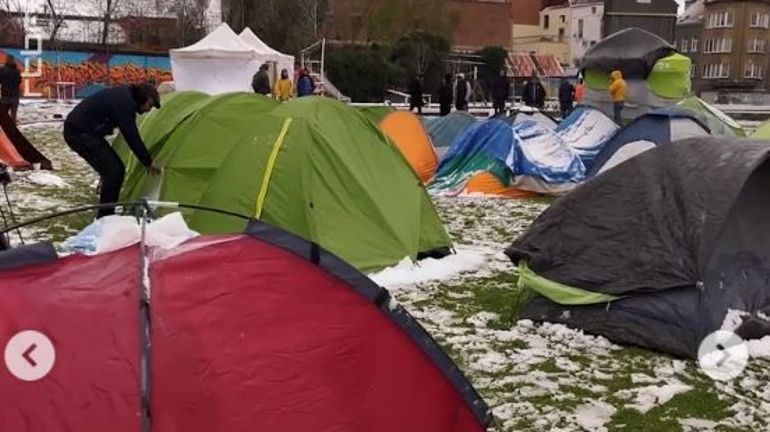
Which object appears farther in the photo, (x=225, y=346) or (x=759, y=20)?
(x=759, y=20)

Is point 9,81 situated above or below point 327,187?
above

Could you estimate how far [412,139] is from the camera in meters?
15.6

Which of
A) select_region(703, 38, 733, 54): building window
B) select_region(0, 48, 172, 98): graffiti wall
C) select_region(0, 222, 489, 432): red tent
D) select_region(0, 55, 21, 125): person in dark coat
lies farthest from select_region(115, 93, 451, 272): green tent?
select_region(703, 38, 733, 54): building window

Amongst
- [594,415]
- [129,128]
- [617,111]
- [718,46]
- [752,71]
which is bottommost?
[594,415]

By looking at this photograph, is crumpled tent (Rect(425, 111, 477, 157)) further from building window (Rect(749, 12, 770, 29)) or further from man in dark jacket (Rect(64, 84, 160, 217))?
building window (Rect(749, 12, 770, 29))

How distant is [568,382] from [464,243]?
4.49m

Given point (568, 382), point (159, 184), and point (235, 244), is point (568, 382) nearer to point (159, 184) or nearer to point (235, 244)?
point (235, 244)

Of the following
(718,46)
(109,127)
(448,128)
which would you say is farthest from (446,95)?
(718,46)

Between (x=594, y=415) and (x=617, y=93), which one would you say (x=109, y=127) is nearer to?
(x=594, y=415)

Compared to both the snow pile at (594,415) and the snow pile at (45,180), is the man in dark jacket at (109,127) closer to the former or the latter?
the snow pile at (45,180)

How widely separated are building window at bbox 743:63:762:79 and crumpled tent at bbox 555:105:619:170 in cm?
6427

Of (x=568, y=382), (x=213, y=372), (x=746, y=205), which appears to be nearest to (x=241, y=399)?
(x=213, y=372)

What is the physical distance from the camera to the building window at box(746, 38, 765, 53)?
74.9 metres
